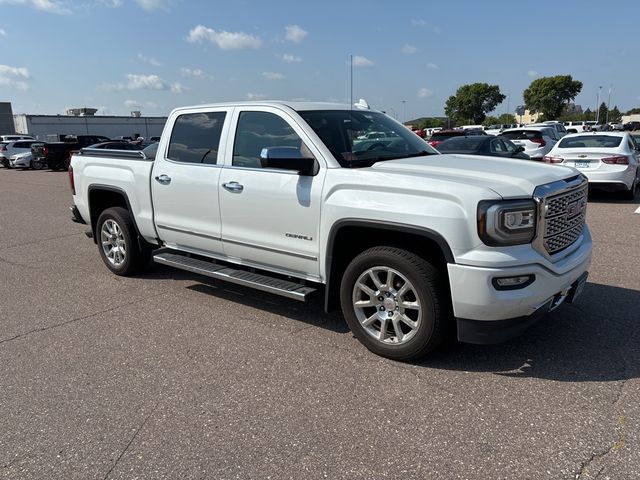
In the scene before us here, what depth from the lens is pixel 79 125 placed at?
203ft

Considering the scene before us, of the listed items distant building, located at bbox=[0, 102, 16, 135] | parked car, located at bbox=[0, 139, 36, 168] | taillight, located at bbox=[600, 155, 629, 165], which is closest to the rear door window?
taillight, located at bbox=[600, 155, 629, 165]

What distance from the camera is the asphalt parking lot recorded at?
282 cm

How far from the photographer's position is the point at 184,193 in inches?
204

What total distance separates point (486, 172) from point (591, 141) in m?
9.83

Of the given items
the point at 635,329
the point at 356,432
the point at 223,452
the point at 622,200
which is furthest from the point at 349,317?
the point at 622,200

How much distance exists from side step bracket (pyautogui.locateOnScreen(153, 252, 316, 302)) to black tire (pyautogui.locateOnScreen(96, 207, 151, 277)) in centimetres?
68

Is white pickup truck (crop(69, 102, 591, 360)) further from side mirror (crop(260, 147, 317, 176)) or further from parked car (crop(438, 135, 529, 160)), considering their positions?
parked car (crop(438, 135, 529, 160))

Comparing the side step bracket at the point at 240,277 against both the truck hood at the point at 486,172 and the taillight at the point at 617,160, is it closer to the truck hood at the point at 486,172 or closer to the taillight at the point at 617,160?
the truck hood at the point at 486,172

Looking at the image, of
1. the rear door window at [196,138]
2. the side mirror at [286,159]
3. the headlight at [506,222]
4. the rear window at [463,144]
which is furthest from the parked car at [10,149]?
the headlight at [506,222]

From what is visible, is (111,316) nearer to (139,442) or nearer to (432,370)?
(139,442)

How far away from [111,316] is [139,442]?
230 centimetres

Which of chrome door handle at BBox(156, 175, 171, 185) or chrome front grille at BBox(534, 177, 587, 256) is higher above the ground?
chrome door handle at BBox(156, 175, 171, 185)

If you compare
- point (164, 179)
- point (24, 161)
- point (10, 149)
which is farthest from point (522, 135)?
point (10, 149)

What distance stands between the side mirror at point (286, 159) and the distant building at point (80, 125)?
5770cm
